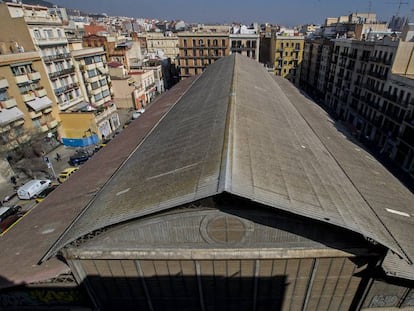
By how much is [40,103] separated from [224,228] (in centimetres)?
4553

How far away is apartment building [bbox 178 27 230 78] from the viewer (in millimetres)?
74688

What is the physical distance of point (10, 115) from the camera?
3859 cm

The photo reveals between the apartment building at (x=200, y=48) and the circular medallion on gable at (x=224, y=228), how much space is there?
72.7m

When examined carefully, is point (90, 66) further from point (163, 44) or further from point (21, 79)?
point (163, 44)

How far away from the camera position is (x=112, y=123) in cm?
5509

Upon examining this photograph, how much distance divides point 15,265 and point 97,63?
55.3m

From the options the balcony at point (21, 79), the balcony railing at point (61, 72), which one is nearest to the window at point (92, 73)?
the balcony railing at point (61, 72)

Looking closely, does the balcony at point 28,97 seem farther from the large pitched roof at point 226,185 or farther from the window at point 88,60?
the large pitched roof at point 226,185

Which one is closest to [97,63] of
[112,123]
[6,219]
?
[112,123]

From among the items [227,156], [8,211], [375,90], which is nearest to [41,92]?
[8,211]

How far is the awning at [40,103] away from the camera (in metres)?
42.2

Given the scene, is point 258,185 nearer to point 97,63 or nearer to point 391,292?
point 391,292

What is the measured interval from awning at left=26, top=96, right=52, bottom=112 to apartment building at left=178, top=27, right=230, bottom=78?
144 feet

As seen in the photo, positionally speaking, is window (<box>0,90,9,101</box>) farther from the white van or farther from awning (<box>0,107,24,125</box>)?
the white van
